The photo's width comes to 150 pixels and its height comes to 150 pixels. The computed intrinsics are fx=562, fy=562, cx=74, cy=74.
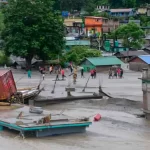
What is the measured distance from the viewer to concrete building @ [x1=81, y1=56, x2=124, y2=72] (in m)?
58.3

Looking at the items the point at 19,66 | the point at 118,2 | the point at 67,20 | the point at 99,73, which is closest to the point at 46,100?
the point at 99,73

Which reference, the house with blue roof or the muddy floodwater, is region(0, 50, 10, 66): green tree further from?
the muddy floodwater

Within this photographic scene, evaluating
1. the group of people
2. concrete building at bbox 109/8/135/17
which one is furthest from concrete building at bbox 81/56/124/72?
concrete building at bbox 109/8/135/17

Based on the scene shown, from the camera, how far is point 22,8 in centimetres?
5809

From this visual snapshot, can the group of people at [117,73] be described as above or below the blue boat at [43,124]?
below

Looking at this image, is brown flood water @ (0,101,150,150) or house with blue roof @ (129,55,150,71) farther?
house with blue roof @ (129,55,150,71)

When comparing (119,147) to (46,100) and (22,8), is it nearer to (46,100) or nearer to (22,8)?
(46,100)

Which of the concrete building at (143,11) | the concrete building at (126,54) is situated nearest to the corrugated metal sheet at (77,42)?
the concrete building at (126,54)

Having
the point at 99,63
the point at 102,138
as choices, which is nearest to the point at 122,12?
the point at 99,63

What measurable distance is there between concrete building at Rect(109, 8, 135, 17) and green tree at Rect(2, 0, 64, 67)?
185 ft

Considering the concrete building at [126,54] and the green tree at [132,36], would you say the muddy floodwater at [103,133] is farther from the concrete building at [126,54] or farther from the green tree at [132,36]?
the green tree at [132,36]

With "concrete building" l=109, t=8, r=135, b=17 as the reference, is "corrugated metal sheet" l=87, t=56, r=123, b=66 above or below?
below

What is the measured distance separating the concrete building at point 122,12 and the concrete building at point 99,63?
55173 mm

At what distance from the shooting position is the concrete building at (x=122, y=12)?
114 metres
